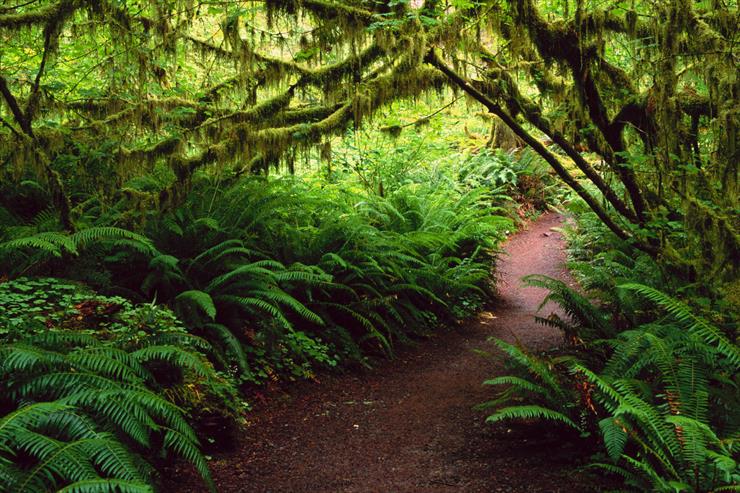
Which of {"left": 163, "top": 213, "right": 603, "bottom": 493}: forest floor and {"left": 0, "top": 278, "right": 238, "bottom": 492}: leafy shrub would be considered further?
{"left": 163, "top": 213, "right": 603, "bottom": 493}: forest floor

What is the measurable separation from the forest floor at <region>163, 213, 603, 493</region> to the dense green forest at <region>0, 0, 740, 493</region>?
0.22 m

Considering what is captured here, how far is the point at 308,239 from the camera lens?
259 inches

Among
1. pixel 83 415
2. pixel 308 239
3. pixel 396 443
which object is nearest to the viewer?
pixel 83 415

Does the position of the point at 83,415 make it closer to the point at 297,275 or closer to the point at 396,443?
the point at 396,443

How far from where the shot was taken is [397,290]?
23.3 ft

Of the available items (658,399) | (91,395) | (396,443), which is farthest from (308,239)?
(658,399)

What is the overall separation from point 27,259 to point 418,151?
773cm

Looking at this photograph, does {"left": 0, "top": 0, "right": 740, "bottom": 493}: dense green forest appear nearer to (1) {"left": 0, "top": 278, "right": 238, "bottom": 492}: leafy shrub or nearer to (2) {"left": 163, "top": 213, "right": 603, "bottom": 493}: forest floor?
(1) {"left": 0, "top": 278, "right": 238, "bottom": 492}: leafy shrub

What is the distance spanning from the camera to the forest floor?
3.54m

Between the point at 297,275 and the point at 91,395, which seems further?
the point at 297,275

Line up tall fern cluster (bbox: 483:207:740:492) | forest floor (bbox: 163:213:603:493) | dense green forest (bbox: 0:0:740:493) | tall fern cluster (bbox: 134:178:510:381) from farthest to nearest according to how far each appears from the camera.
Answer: tall fern cluster (bbox: 134:178:510:381), forest floor (bbox: 163:213:603:493), dense green forest (bbox: 0:0:740:493), tall fern cluster (bbox: 483:207:740:492)

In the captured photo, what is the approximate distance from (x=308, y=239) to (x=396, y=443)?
3.02 meters

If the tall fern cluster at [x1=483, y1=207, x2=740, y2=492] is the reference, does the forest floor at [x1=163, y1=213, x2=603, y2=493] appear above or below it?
below

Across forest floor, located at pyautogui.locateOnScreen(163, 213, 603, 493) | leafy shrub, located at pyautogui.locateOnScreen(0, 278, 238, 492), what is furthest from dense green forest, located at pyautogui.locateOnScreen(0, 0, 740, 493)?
forest floor, located at pyautogui.locateOnScreen(163, 213, 603, 493)
